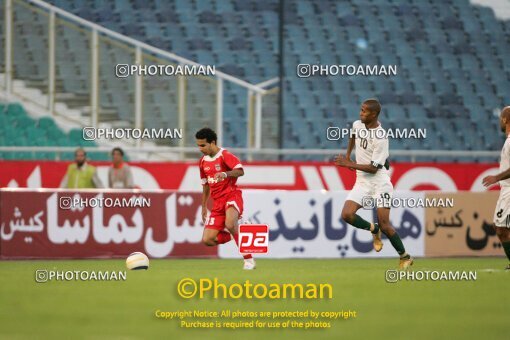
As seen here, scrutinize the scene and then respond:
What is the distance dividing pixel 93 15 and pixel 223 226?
7998 millimetres

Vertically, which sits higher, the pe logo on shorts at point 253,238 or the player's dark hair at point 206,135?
the player's dark hair at point 206,135

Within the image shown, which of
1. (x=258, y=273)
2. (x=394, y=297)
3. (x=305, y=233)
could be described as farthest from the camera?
(x=305, y=233)

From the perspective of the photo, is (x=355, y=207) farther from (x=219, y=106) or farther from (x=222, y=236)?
(x=219, y=106)

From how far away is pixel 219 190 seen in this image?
12.8m

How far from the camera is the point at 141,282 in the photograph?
11.1 m

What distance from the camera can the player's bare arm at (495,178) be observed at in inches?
428

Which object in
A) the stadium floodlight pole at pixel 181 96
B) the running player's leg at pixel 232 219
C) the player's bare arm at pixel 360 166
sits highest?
the stadium floodlight pole at pixel 181 96

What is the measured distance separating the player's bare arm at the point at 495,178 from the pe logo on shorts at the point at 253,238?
10.1 feet

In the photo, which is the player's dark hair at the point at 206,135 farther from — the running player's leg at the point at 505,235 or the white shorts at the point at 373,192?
the running player's leg at the point at 505,235

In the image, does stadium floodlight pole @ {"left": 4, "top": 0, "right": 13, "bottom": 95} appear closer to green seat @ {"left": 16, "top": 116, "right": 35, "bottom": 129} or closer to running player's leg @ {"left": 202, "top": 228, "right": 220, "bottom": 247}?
green seat @ {"left": 16, "top": 116, "right": 35, "bottom": 129}

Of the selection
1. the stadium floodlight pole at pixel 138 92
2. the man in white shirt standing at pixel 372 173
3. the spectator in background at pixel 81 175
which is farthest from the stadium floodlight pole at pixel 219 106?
the man in white shirt standing at pixel 372 173

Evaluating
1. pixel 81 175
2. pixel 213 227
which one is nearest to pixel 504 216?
pixel 213 227

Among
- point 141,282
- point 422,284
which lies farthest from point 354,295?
point 141,282

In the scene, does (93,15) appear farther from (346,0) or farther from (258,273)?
(258,273)
